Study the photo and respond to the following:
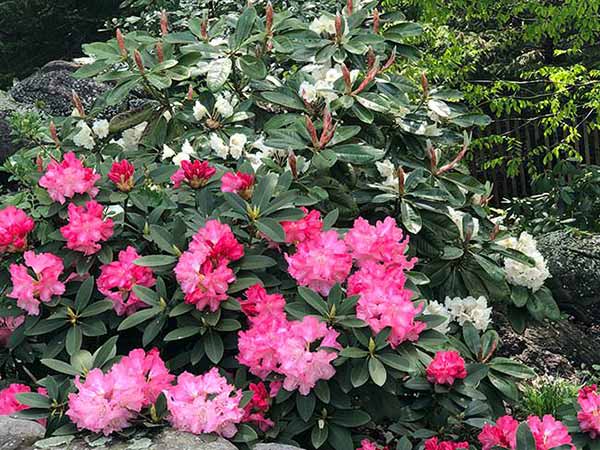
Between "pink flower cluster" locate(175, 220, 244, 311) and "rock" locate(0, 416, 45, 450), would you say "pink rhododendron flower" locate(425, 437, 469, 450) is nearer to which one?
"pink flower cluster" locate(175, 220, 244, 311)

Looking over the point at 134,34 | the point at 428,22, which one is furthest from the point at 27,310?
the point at 428,22

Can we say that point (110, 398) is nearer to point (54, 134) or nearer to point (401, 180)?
point (401, 180)

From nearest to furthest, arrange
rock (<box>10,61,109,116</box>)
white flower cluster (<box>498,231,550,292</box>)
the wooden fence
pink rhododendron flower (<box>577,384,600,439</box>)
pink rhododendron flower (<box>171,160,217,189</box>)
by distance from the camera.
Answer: pink rhododendron flower (<box>577,384,600,439</box>)
pink rhododendron flower (<box>171,160,217,189</box>)
white flower cluster (<box>498,231,550,292</box>)
rock (<box>10,61,109,116</box>)
the wooden fence

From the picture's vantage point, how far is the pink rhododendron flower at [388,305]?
6.73 ft

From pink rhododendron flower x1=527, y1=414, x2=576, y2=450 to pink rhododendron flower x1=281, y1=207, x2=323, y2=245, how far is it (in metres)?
0.80

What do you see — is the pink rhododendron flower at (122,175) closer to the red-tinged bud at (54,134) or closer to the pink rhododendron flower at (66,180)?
the pink rhododendron flower at (66,180)

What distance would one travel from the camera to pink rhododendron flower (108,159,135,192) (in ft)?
8.20

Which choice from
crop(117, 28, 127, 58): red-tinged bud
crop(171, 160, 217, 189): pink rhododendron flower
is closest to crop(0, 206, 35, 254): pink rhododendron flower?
crop(171, 160, 217, 189): pink rhododendron flower

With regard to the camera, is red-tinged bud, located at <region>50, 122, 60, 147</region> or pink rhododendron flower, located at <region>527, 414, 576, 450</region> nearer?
pink rhododendron flower, located at <region>527, 414, 576, 450</region>

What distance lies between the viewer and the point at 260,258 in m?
2.29

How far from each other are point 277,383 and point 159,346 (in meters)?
0.49

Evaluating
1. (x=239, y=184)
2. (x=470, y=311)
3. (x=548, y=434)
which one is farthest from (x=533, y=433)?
(x=239, y=184)

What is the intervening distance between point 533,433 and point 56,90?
451 cm

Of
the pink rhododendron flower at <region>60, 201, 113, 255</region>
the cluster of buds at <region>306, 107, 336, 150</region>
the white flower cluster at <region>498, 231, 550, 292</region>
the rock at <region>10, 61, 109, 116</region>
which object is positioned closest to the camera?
the pink rhododendron flower at <region>60, 201, 113, 255</region>
